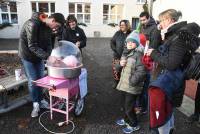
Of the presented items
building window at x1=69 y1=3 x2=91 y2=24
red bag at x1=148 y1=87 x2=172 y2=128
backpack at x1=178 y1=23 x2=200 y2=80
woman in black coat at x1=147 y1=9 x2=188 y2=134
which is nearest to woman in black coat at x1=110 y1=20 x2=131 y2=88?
woman in black coat at x1=147 y1=9 x2=188 y2=134

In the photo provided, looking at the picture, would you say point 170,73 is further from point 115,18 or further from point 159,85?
point 115,18

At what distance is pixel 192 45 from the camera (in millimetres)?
3016

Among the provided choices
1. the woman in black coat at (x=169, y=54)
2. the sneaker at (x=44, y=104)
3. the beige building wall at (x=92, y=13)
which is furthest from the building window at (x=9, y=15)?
the woman in black coat at (x=169, y=54)

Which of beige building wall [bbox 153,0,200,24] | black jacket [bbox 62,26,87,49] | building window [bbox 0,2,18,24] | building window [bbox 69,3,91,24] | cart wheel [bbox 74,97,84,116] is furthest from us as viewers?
building window [bbox 69,3,91,24]

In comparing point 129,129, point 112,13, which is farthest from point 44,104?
point 112,13

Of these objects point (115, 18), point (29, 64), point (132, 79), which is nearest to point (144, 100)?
point (132, 79)

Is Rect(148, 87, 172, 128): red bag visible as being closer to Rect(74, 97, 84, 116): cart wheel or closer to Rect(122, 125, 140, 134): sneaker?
Rect(122, 125, 140, 134): sneaker

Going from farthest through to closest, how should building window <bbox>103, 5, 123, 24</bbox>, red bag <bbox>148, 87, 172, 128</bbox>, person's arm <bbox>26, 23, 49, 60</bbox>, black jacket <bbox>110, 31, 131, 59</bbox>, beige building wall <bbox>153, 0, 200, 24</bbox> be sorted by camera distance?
building window <bbox>103, 5, 123, 24</bbox> → beige building wall <bbox>153, 0, 200, 24</bbox> → black jacket <bbox>110, 31, 131, 59</bbox> → person's arm <bbox>26, 23, 49, 60</bbox> → red bag <bbox>148, 87, 172, 128</bbox>

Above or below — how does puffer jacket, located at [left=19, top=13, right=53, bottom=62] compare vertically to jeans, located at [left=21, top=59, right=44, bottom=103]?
above

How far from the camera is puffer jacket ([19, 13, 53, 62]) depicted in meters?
4.25

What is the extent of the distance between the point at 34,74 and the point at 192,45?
284 cm

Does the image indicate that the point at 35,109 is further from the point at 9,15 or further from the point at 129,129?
the point at 9,15

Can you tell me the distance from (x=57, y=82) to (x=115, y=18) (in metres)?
16.6

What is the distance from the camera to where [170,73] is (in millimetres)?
3166
